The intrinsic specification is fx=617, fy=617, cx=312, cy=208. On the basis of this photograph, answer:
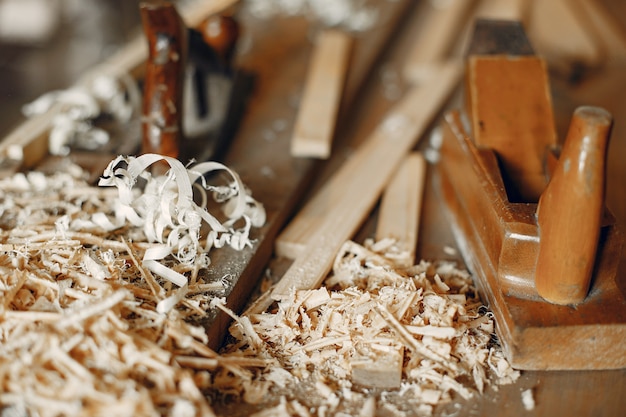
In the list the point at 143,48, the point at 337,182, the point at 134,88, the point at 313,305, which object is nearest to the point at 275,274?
the point at 313,305

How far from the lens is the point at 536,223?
1146 millimetres

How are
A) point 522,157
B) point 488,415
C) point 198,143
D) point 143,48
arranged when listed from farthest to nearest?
point 143,48 < point 198,143 < point 522,157 < point 488,415

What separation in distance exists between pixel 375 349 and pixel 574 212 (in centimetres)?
42

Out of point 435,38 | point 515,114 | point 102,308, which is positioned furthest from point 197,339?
point 435,38

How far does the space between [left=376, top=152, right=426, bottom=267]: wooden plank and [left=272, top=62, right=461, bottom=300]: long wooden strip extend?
3 cm

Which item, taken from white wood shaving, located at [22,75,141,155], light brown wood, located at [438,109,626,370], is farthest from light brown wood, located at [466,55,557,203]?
white wood shaving, located at [22,75,141,155]

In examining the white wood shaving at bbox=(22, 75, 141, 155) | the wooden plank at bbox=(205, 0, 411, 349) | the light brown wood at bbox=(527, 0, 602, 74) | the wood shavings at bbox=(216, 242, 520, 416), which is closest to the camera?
the wood shavings at bbox=(216, 242, 520, 416)

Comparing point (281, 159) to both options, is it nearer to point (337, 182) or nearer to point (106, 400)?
point (337, 182)

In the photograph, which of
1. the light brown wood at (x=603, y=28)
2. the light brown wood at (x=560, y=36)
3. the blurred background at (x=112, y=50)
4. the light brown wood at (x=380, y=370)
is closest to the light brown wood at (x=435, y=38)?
the blurred background at (x=112, y=50)

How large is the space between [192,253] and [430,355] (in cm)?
52

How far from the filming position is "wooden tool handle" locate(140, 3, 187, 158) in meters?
1.48

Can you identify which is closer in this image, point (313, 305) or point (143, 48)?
point (313, 305)

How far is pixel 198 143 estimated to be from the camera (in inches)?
68.1

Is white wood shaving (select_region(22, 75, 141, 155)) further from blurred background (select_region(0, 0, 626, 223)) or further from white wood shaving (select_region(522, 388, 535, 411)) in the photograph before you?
white wood shaving (select_region(522, 388, 535, 411))
